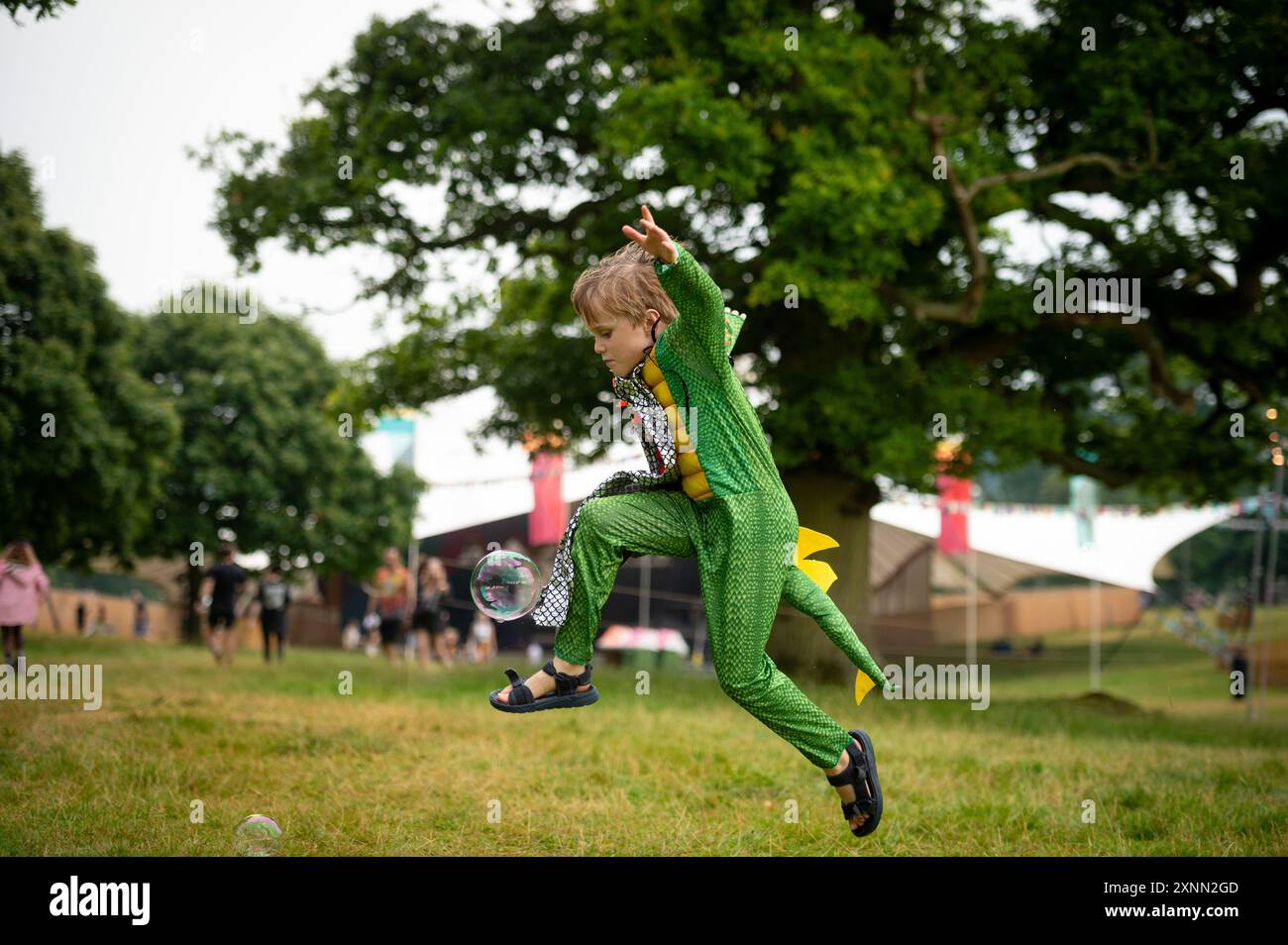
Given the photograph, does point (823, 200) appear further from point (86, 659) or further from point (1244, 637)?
point (1244, 637)

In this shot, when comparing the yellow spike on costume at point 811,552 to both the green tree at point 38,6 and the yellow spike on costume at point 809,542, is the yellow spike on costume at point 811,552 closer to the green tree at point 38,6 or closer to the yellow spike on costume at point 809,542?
the yellow spike on costume at point 809,542

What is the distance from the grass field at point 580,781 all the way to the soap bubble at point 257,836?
0.35 feet

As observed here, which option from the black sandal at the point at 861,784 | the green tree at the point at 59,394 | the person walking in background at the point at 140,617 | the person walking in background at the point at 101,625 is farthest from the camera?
the person walking in background at the point at 140,617

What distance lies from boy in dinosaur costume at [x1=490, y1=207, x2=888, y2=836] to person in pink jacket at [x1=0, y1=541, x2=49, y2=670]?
10.8 metres

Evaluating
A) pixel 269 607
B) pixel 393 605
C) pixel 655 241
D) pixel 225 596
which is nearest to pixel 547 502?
pixel 393 605

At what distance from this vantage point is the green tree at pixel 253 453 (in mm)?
31875

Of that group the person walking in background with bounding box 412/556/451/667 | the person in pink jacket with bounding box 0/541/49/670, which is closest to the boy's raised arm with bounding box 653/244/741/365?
the person in pink jacket with bounding box 0/541/49/670

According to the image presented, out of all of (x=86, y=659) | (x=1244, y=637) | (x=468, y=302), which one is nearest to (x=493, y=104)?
(x=468, y=302)

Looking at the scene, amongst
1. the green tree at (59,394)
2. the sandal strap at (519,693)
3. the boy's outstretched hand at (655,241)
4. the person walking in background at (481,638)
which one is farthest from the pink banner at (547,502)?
the boy's outstretched hand at (655,241)

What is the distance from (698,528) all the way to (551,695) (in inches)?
31.8

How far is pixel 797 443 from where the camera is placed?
13938mm

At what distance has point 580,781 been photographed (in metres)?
7.84
